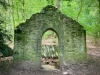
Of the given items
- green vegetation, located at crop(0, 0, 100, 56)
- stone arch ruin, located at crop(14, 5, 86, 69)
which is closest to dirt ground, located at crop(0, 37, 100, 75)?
stone arch ruin, located at crop(14, 5, 86, 69)

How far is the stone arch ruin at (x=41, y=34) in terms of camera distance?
33.8 feet

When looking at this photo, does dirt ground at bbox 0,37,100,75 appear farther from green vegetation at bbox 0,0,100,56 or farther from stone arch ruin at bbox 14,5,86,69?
→ green vegetation at bbox 0,0,100,56

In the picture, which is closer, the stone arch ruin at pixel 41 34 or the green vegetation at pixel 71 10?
the stone arch ruin at pixel 41 34

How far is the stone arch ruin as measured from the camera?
33.8 ft

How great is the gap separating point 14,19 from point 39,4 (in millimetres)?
3410

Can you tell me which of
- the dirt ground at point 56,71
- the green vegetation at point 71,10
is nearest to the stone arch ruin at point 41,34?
the dirt ground at point 56,71

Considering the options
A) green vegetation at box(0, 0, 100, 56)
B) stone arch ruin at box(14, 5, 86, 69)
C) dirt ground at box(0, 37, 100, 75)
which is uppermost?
green vegetation at box(0, 0, 100, 56)

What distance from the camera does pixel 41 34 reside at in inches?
406

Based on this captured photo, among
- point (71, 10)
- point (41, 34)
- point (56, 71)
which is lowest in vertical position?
point (56, 71)

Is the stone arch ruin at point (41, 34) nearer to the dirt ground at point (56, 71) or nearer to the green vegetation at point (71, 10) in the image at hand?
the dirt ground at point (56, 71)

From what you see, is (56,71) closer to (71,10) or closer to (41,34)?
(41,34)

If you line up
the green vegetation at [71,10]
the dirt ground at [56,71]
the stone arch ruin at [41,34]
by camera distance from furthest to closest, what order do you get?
1. the green vegetation at [71,10]
2. the stone arch ruin at [41,34]
3. the dirt ground at [56,71]

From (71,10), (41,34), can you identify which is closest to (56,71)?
(41,34)

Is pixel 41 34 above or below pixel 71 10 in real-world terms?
below
